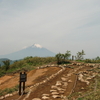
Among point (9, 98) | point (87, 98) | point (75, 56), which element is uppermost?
A: point (75, 56)

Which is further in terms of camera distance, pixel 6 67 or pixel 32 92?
pixel 6 67

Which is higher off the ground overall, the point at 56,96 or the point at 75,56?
the point at 75,56

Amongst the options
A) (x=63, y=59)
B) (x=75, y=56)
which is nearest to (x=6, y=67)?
(x=63, y=59)

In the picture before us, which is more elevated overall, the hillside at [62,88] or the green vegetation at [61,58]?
the green vegetation at [61,58]

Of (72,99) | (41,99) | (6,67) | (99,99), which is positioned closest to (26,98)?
(41,99)

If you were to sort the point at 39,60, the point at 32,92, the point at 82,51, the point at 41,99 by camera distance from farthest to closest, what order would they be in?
1. the point at 82,51
2. the point at 39,60
3. the point at 32,92
4. the point at 41,99

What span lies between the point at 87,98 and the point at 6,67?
83.4 ft

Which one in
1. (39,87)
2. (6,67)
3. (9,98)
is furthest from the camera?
(6,67)

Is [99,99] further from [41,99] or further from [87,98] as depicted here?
[41,99]

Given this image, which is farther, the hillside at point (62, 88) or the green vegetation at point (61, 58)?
the green vegetation at point (61, 58)

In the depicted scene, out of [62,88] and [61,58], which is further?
[61,58]

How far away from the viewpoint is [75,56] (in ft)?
113

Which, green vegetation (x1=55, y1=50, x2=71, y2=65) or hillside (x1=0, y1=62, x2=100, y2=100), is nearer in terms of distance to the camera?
hillside (x1=0, y1=62, x2=100, y2=100)

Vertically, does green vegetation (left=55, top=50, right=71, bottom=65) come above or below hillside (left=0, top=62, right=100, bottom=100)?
above
